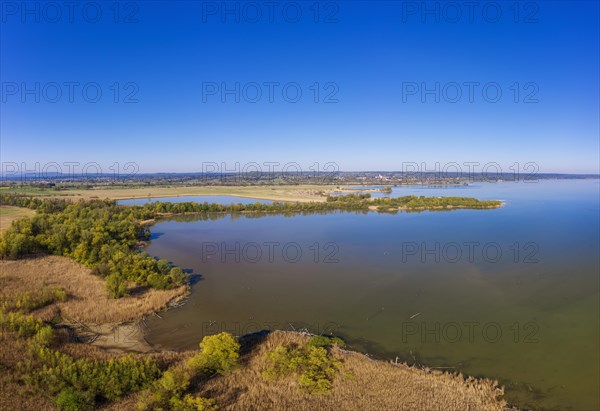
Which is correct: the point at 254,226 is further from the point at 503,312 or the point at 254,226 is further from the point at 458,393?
the point at 458,393

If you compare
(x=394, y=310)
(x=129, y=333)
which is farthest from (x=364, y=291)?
(x=129, y=333)

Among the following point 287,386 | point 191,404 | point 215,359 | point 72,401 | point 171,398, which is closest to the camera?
point 72,401

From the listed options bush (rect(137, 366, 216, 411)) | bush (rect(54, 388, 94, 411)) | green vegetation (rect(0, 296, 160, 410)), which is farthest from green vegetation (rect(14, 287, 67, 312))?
bush (rect(137, 366, 216, 411))

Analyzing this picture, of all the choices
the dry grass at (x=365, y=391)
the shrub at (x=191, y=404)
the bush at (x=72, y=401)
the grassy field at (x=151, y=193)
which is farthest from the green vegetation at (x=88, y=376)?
the grassy field at (x=151, y=193)

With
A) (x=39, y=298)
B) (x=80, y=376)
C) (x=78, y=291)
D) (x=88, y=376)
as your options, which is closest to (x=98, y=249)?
(x=78, y=291)

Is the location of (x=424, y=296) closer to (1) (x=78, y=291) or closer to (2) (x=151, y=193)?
A: (1) (x=78, y=291)

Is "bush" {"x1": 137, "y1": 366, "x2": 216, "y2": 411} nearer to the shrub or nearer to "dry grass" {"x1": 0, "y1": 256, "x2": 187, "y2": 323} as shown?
the shrub
